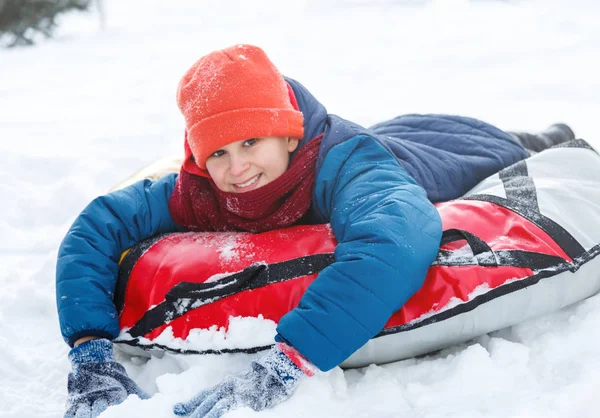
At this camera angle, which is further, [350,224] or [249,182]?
[249,182]

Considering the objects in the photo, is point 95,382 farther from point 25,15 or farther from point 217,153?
point 25,15

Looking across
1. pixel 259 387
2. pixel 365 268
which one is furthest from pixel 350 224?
pixel 259 387

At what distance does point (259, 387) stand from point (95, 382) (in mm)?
487

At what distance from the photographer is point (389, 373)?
63.1 inches

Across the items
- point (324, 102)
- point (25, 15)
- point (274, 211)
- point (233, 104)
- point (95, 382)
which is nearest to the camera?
point (95, 382)

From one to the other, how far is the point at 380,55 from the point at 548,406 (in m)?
4.90

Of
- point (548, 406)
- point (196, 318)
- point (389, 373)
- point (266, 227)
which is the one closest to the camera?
point (548, 406)

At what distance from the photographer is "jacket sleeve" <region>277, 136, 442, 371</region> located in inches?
56.7

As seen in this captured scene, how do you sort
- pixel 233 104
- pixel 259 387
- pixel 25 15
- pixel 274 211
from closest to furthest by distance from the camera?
pixel 259 387
pixel 233 104
pixel 274 211
pixel 25 15

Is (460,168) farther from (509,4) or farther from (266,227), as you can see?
(509,4)

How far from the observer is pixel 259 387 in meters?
1.42

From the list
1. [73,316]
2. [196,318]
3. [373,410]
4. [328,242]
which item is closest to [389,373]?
[373,410]

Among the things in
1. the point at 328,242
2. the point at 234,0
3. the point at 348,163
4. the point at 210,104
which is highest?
the point at 210,104

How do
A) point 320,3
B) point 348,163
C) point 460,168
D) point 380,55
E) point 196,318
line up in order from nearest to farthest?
point 196,318
point 348,163
point 460,168
point 380,55
point 320,3
